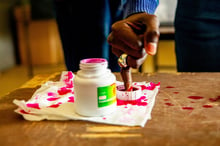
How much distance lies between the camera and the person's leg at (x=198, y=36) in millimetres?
1141

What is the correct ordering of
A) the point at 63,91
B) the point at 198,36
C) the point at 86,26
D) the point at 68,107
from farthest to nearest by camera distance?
1. the point at 86,26
2. the point at 198,36
3. the point at 63,91
4. the point at 68,107

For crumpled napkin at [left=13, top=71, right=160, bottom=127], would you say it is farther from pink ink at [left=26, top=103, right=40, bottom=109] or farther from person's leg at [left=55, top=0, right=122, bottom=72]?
person's leg at [left=55, top=0, right=122, bottom=72]

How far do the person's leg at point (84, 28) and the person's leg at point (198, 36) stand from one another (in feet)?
1.05

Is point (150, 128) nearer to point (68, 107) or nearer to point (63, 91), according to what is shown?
point (68, 107)

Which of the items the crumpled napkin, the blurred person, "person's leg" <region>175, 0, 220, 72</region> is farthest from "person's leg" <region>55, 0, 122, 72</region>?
the crumpled napkin

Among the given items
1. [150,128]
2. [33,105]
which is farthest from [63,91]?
[150,128]

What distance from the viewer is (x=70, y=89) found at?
90 centimetres

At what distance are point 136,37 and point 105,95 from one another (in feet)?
0.51

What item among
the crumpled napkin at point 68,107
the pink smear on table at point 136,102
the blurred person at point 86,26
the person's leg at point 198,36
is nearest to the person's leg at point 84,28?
the blurred person at point 86,26

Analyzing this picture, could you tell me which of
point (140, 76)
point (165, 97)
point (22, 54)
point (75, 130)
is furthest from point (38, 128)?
point (22, 54)

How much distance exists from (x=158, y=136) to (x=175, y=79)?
17.6 inches

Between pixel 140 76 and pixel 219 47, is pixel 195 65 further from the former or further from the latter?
pixel 140 76

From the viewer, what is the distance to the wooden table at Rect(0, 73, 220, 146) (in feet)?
1.94

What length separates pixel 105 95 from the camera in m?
0.69
